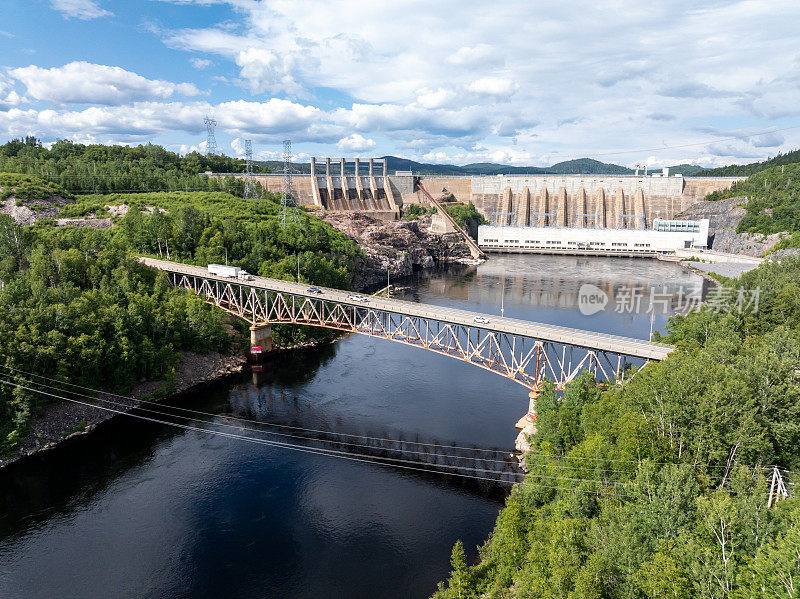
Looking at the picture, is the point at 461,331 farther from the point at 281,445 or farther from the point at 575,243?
the point at 575,243

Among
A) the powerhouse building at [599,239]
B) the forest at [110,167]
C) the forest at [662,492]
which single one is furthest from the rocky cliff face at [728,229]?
the forest at [110,167]

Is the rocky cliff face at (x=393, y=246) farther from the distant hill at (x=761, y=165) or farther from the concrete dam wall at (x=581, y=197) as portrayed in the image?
the distant hill at (x=761, y=165)

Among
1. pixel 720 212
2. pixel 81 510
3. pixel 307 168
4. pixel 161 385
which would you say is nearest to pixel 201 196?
pixel 307 168

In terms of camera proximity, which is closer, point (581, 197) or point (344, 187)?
point (344, 187)

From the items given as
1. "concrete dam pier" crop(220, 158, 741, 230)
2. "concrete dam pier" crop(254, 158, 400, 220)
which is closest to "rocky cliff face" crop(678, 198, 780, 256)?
"concrete dam pier" crop(220, 158, 741, 230)

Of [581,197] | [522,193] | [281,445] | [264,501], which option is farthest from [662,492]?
[522,193]

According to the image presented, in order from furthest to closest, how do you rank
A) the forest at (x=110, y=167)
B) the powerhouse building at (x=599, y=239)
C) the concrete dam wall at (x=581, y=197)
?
the concrete dam wall at (x=581, y=197) < the powerhouse building at (x=599, y=239) < the forest at (x=110, y=167)

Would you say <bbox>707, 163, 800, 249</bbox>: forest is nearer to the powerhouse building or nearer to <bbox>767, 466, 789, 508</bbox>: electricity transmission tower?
the powerhouse building
